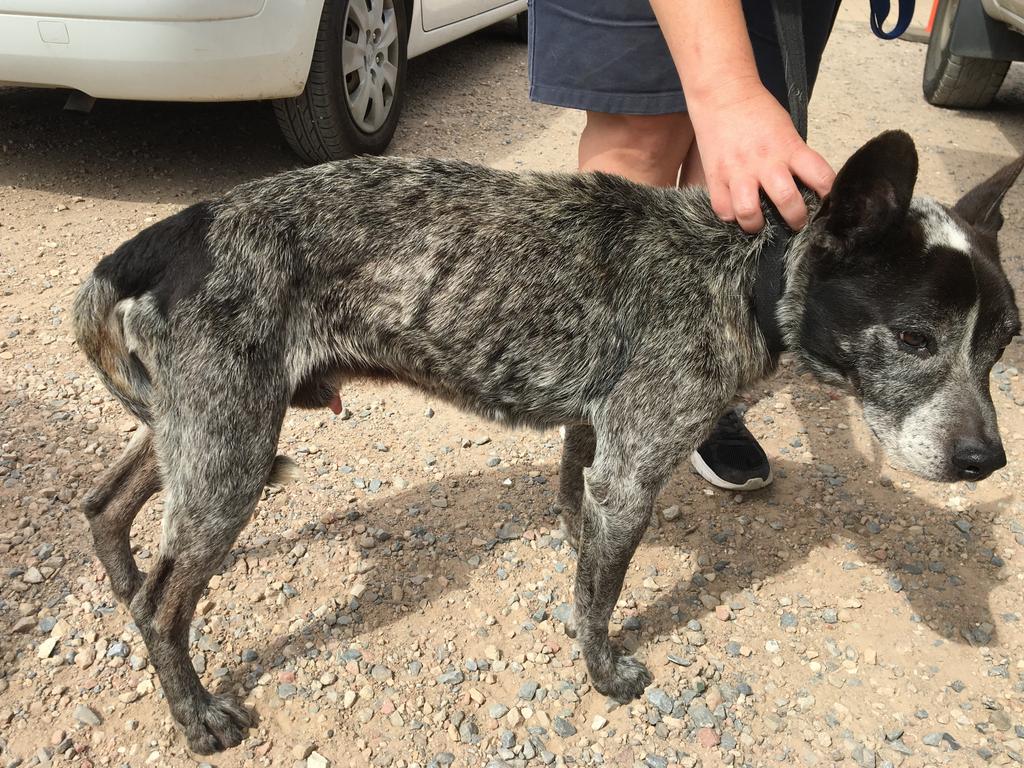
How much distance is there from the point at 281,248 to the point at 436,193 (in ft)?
1.69

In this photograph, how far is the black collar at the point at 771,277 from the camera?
2.61 m

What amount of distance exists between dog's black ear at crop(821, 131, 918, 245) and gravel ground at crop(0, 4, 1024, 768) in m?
1.56

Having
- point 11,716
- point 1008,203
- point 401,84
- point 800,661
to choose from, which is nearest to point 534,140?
point 401,84

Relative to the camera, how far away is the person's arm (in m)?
2.37

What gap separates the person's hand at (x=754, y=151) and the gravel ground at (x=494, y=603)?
1599 mm

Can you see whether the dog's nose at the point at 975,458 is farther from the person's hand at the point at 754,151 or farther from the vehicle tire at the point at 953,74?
the vehicle tire at the point at 953,74

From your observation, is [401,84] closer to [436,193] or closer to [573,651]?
[436,193]

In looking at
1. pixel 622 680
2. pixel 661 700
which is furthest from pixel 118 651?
pixel 661 700

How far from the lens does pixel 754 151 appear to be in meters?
2.38

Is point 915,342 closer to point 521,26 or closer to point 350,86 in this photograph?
point 350,86

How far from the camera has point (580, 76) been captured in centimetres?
300

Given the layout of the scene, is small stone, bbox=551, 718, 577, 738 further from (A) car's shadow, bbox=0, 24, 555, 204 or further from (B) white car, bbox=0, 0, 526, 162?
(A) car's shadow, bbox=0, 24, 555, 204

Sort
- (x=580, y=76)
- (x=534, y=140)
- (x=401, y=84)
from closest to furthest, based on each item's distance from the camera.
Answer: (x=580, y=76), (x=401, y=84), (x=534, y=140)

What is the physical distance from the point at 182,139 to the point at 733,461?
15.5 feet
